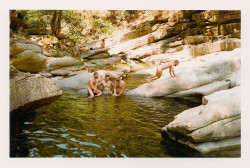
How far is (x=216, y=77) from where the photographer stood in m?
6.48

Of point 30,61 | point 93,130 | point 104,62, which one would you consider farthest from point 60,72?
point 93,130

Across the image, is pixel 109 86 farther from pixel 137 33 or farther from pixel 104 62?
pixel 137 33

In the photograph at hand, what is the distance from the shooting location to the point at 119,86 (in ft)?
23.5

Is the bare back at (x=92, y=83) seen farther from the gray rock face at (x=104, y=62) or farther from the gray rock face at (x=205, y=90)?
the gray rock face at (x=104, y=62)

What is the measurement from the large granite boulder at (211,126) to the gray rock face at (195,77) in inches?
107

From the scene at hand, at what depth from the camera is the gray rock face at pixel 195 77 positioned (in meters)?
6.41

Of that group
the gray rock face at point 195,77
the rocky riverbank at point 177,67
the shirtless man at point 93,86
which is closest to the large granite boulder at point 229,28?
the rocky riverbank at point 177,67

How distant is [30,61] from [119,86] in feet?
12.9

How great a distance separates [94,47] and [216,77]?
9413 millimetres
